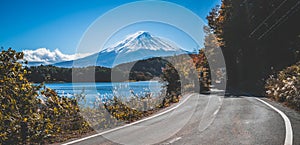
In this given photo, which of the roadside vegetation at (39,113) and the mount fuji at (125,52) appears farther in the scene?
the mount fuji at (125,52)

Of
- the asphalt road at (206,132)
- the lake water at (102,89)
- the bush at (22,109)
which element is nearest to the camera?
the asphalt road at (206,132)

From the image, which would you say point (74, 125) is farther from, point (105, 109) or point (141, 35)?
point (141, 35)

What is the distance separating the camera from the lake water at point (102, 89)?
9.34m

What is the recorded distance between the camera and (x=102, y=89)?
10.2m

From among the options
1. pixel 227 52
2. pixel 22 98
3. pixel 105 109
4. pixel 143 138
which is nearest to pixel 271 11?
pixel 227 52

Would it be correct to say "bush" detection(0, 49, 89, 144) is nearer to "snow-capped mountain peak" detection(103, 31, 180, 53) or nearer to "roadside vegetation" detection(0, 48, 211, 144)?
"roadside vegetation" detection(0, 48, 211, 144)

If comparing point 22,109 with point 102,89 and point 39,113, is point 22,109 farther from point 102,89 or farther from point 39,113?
point 102,89

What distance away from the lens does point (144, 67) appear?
1716 centimetres

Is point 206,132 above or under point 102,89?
under

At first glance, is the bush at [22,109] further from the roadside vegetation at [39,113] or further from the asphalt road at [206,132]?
the asphalt road at [206,132]

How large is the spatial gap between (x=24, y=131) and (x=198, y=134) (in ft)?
16.1

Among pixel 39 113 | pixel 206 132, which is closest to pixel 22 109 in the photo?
pixel 39 113

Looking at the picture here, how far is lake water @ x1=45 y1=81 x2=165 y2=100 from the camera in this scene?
934 cm

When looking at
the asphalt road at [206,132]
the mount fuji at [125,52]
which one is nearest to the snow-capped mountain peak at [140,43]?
the mount fuji at [125,52]
